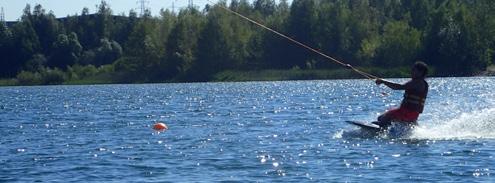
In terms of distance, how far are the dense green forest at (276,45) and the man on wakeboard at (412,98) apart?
89273 millimetres

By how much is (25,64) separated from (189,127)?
450 feet

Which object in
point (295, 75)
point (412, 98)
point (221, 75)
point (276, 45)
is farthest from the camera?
point (221, 75)

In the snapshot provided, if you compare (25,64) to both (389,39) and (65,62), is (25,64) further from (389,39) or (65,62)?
(389,39)

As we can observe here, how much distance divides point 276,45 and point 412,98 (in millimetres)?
107898

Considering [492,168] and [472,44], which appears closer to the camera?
[492,168]

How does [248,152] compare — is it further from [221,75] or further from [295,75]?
[221,75]

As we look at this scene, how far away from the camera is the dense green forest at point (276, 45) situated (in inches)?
4690

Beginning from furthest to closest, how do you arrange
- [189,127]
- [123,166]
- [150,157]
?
[189,127], [150,157], [123,166]

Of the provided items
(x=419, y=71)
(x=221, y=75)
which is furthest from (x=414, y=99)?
(x=221, y=75)

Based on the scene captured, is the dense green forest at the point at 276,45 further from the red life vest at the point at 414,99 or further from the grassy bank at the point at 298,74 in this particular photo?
the red life vest at the point at 414,99

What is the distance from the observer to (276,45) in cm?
13600

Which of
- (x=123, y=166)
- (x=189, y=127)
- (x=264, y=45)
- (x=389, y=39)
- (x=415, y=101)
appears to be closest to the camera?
(x=123, y=166)

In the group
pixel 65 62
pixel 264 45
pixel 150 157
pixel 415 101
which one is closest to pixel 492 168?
pixel 415 101

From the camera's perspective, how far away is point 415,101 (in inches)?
1114
